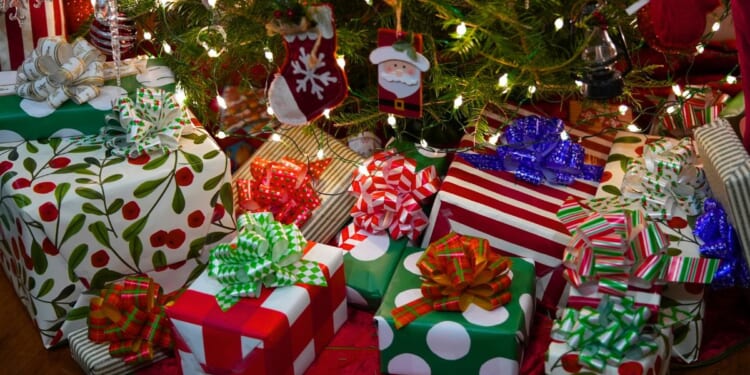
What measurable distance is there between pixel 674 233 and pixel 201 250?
101 centimetres

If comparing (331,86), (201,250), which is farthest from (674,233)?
(201,250)

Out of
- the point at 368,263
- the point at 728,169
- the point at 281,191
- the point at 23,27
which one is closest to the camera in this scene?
the point at 728,169

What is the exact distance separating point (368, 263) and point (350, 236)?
4.3 inches

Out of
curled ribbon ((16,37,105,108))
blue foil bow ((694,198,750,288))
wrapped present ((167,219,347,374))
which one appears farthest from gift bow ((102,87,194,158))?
blue foil bow ((694,198,750,288))

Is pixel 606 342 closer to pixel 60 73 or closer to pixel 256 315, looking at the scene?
pixel 256 315

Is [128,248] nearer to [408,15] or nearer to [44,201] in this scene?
[44,201]

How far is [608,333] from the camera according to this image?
54.9 inches

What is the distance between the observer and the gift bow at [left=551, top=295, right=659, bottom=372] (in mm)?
1393

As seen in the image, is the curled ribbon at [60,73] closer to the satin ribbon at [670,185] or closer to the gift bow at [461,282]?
the gift bow at [461,282]

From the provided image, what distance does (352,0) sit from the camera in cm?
187

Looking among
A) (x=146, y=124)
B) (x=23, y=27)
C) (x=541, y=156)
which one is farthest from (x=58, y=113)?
(x=541, y=156)

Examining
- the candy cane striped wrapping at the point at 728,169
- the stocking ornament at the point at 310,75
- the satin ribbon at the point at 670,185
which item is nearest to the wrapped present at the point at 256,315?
the stocking ornament at the point at 310,75

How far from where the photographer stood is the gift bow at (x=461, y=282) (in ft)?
5.11

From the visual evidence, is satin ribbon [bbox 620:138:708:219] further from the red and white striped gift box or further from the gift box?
the gift box
